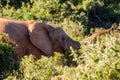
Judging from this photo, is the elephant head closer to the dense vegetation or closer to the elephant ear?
the elephant ear

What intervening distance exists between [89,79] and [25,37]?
19.0ft

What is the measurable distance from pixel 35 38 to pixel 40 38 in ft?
0.49

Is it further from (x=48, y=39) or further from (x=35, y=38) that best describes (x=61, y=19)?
(x=35, y=38)

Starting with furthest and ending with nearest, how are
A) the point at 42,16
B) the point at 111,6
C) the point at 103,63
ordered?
the point at 111,6, the point at 42,16, the point at 103,63

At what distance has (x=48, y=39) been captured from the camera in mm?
10727

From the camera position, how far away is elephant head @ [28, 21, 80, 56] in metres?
10.4

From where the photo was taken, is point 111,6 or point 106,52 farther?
point 111,6

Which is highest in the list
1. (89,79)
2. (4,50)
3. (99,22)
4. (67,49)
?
(89,79)

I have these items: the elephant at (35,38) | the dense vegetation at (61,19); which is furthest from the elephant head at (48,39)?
the dense vegetation at (61,19)

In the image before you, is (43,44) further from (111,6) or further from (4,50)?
(111,6)

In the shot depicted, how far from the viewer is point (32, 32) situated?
34.1 feet

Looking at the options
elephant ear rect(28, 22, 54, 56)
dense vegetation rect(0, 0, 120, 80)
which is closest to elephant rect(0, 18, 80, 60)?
elephant ear rect(28, 22, 54, 56)

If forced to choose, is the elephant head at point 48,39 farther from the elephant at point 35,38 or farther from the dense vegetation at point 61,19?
the dense vegetation at point 61,19

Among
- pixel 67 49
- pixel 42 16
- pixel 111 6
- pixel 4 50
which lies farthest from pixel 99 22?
pixel 4 50
